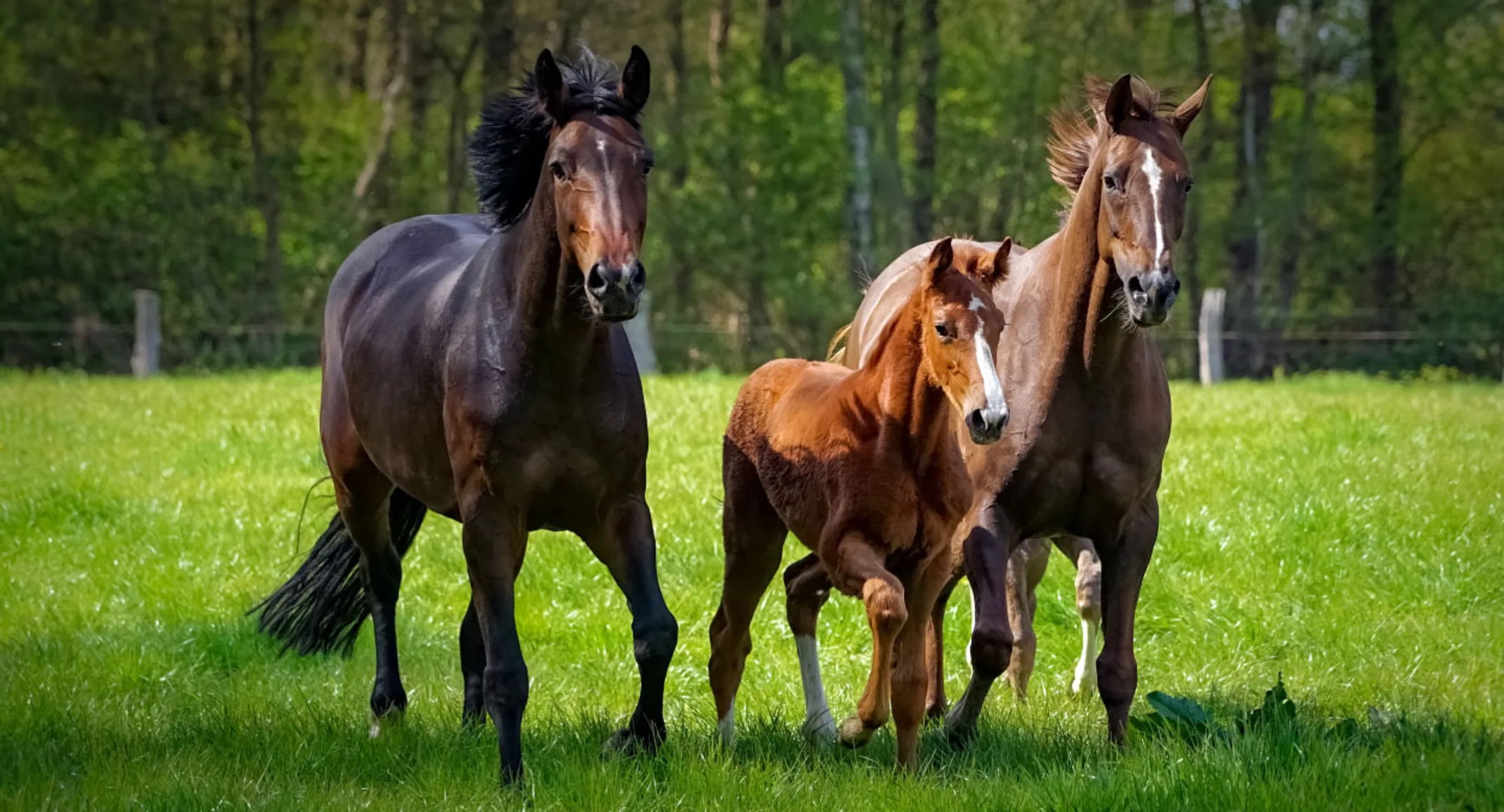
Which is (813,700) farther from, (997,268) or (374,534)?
(374,534)

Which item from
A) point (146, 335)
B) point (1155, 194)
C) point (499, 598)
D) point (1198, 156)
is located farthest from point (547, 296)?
point (1198, 156)

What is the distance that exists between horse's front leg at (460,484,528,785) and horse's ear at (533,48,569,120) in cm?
119

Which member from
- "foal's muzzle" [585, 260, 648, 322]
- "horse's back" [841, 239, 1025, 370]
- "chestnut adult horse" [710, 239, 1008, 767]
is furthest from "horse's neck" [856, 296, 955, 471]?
"horse's back" [841, 239, 1025, 370]

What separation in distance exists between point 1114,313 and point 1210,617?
2650 mm

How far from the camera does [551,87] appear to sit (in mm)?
4855

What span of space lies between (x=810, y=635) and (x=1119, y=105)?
209 cm

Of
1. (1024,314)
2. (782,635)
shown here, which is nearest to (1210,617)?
(782,635)

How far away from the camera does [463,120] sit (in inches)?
1163

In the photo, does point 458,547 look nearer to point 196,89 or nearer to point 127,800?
point 127,800

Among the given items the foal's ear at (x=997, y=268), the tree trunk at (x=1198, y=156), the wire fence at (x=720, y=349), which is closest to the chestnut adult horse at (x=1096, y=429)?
the foal's ear at (x=997, y=268)

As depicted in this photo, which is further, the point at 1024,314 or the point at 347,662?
the point at 347,662

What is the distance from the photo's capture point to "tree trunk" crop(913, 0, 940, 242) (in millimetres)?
29469

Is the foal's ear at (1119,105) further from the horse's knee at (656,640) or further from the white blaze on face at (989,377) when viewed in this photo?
the horse's knee at (656,640)

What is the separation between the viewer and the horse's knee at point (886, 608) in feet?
15.2
